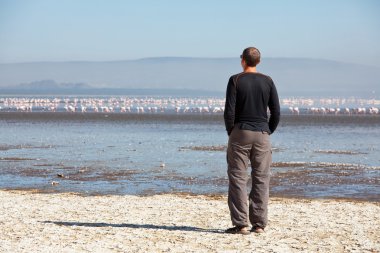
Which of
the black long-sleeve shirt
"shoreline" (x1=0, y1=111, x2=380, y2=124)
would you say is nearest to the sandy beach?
the black long-sleeve shirt

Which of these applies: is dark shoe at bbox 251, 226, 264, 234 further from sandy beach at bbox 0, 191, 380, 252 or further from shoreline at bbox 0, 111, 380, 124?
shoreline at bbox 0, 111, 380, 124

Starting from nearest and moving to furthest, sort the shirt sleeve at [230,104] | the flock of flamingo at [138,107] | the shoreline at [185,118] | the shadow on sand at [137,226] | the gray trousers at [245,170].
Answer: the shirt sleeve at [230,104] < the gray trousers at [245,170] < the shadow on sand at [137,226] < the shoreline at [185,118] < the flock of flamingo at [138,107]

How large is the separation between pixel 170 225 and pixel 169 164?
11414 mm

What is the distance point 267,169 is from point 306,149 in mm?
18752

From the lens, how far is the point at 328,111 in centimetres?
6950

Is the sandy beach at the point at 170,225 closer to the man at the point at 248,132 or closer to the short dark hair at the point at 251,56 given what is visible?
the man at the point at 248,132

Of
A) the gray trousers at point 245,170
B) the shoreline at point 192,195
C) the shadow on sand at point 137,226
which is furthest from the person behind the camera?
the shoreline at point 192,195

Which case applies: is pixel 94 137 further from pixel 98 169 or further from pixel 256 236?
pixel 256 236

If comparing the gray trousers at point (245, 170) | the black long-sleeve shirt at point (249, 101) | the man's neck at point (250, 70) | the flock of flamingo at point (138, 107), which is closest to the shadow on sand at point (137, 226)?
the gray trousers at point (245, 170)

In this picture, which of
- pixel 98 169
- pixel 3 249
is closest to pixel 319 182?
pixel 98 169

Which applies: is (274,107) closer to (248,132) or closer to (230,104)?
(248,132)

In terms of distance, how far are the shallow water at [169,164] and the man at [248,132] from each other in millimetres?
6193

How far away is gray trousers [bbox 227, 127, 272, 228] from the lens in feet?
33.5

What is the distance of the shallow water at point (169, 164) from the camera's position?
691 inches
